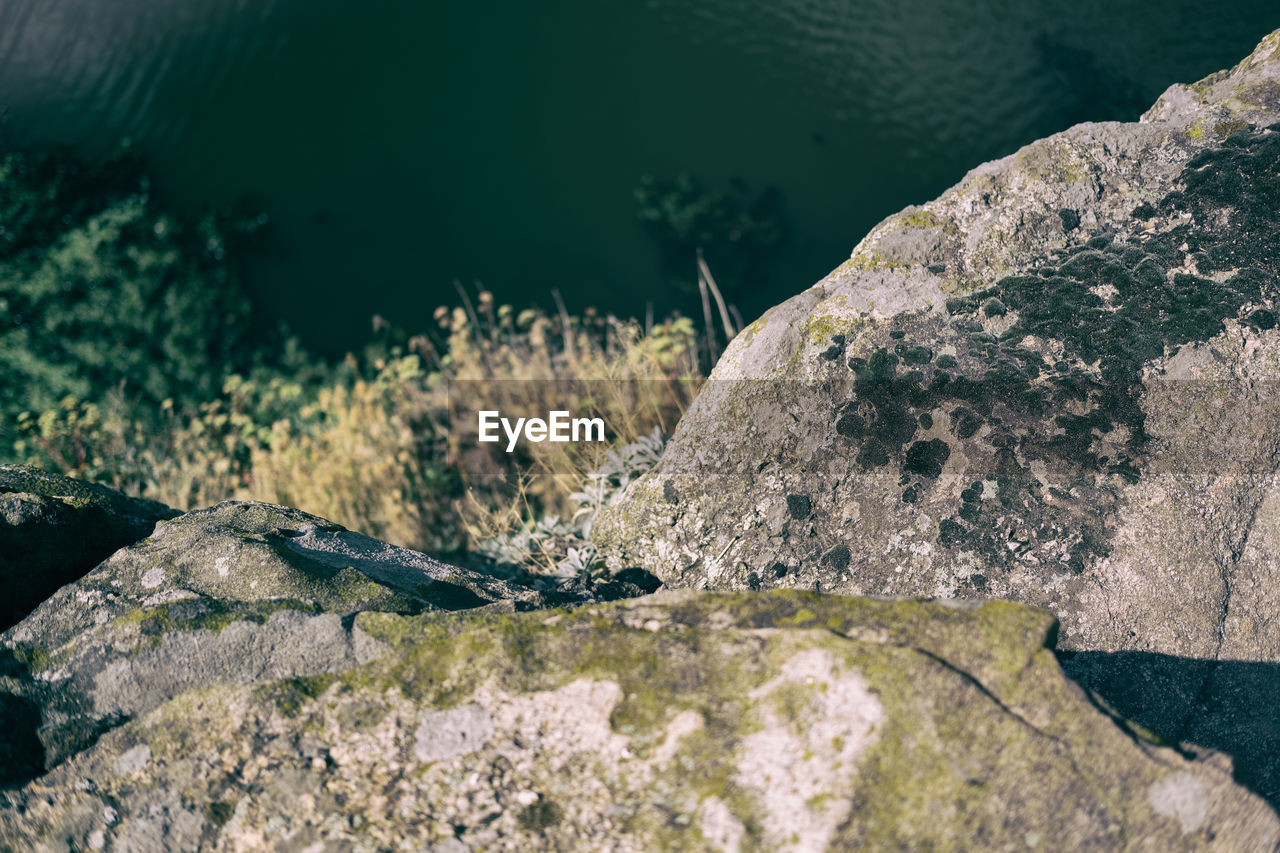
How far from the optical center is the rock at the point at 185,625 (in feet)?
5.93

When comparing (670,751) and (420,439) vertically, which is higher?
(670,751)

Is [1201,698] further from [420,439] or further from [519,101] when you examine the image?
[519,101]

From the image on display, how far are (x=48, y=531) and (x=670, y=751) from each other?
6.28 feet

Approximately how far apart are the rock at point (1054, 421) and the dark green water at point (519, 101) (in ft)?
14.4

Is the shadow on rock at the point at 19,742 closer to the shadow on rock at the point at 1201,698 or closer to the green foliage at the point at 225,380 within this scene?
the shadow on rock at the point at 1201,698

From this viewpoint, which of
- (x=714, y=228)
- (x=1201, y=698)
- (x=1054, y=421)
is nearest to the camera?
(x=1201, y=698)

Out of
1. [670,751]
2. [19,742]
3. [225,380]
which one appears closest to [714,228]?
[225,380]

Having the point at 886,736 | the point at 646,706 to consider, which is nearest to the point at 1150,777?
the point at 886,736

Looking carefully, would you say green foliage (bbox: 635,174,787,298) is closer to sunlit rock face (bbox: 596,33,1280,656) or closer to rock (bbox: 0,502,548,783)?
sunlit rock face (bbox: 596,33,1280,656)

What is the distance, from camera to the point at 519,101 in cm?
696

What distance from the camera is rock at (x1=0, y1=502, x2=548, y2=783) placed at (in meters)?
1.81

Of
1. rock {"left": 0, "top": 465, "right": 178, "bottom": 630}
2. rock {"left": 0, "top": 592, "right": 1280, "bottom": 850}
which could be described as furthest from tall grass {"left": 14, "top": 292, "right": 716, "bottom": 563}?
rock {"left": 0, "top": 592, "right": 1280, "bottom": 850}

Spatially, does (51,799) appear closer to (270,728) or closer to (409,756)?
(270,728)

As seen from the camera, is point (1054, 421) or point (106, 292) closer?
point (1054, 421)
